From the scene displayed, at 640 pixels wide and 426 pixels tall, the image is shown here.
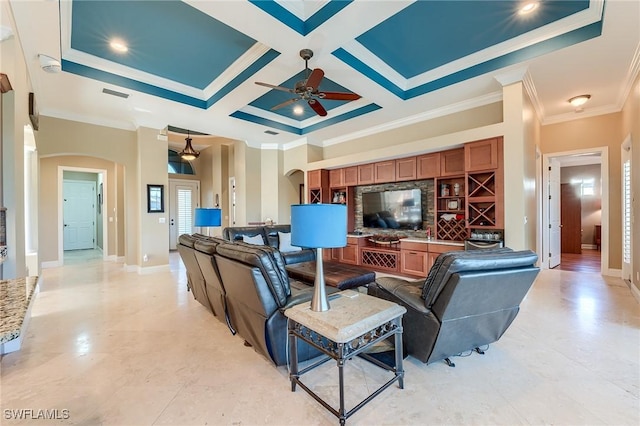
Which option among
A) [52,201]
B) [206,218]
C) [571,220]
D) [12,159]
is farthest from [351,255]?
[52,201]

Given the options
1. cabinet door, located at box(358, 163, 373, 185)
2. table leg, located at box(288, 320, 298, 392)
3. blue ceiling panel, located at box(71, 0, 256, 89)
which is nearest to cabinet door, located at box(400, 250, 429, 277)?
cabinet door, located at box(358, 163, 373, 185)

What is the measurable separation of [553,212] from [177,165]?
1044 cm

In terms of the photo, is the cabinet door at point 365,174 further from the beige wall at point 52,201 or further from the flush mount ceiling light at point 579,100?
the beige wall at point 52,201

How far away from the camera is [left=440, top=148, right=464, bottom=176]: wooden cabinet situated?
188 inches

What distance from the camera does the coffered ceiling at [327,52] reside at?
2801mm

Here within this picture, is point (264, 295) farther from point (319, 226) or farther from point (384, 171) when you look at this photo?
point (384, 171)

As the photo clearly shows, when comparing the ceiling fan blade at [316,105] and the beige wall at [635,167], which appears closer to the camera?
the beige wall at [635,167]

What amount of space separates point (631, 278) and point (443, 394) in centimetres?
451

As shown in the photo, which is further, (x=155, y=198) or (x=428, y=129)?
(x=155, y=198)

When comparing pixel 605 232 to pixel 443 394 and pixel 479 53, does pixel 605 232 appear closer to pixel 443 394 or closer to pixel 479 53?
pixel 479 53

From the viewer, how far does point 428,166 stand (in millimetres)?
5191

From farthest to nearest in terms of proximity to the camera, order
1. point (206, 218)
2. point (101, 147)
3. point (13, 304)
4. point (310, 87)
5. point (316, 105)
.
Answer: point (101, 147), point (206, 218), point (316, 105), point (310, 87), point (13, 304)

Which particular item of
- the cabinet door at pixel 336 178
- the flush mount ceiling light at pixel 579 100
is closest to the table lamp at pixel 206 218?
the cabinet door at pixel 336 178

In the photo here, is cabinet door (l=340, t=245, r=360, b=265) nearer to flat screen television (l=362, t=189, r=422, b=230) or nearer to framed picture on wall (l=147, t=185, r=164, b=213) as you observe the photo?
flat screen television (l=362, t=189, r=422, b=230)
